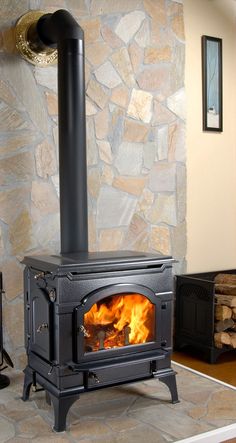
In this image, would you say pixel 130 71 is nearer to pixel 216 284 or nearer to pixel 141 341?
pixel 216 284

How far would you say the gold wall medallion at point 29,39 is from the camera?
9.38ft

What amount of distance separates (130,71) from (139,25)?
30 cm

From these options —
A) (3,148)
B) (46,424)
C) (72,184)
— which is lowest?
(46,424)

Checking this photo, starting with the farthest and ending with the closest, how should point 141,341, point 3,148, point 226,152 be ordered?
point 226,152, point 3,148, point 141,341

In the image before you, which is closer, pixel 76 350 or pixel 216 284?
pixel 76 350

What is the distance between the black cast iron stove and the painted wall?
1.09 meters

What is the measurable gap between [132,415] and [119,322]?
1.38 ft

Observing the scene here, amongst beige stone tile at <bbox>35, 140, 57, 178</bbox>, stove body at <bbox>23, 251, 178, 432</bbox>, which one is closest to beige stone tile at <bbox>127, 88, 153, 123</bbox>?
beige stone tile at <bbox>35, 140, 57, 178</bbox>

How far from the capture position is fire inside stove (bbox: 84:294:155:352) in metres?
2.35

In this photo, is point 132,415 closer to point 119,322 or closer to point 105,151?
point 119,322

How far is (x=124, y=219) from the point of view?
3287 mm

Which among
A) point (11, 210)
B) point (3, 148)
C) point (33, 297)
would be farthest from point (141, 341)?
point (3, 148)

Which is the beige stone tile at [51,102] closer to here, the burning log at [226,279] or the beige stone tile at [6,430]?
the burning log at [226,279]

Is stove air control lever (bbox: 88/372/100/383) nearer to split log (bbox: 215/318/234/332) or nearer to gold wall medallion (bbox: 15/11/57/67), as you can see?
split log (bbox: 215/318/234/332)
